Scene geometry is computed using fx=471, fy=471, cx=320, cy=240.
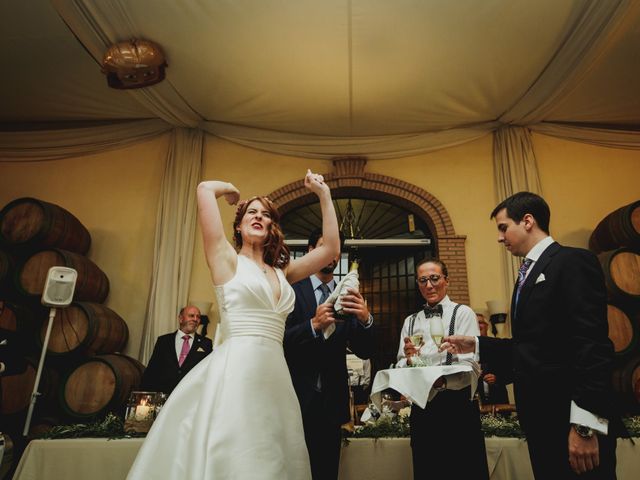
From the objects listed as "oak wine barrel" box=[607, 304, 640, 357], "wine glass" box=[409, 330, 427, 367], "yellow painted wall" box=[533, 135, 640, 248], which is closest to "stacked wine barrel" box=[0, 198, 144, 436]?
"wine glass" box=[409, 330, 427, 367]

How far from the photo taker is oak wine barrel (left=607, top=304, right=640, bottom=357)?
4.70m

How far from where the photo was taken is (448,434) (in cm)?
233

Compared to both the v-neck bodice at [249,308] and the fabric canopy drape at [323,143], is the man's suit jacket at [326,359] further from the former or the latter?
the fabric canopy drape at [323,143]

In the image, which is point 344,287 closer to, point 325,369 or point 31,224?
point 325,369

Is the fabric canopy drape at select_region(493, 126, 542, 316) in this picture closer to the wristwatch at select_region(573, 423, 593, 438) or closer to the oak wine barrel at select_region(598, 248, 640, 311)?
the oak wine barrel at select_region(598, 248, 640, 311)

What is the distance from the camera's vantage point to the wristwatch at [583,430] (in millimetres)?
1660

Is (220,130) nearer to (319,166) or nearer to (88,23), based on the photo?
(319,166)

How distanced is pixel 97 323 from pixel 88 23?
310 centimetres

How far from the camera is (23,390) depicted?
464cm

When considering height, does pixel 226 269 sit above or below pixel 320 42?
below

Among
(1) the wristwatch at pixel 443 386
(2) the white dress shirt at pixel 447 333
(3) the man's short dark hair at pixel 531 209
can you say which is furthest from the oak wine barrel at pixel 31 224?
(3) the man's short dark hair at pixel 531 209

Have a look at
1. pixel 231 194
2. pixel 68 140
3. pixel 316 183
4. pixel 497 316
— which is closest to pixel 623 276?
pixel 497 316

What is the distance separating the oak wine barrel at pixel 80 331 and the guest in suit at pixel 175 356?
2.21 ft

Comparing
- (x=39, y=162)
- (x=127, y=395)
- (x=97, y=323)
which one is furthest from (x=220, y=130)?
(x=127, y=395)
